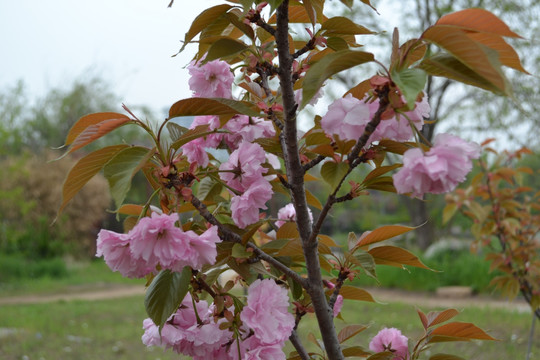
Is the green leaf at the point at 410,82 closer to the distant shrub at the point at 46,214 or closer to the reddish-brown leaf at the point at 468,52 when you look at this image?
the reddish-brown leaf at the point at 468,52

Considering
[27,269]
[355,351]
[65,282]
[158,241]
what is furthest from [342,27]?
[27,269]

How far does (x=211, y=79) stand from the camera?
80 centimetres

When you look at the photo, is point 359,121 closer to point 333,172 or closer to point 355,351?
point 333,172

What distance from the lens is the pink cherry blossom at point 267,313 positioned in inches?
27.4

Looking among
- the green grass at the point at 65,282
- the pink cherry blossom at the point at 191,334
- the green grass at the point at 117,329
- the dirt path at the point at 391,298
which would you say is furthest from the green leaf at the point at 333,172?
the green grass at the point at 65,282

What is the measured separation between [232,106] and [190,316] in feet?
1.02

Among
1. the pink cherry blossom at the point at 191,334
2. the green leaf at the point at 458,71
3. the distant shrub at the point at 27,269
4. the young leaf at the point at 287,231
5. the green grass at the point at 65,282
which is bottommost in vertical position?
A: the green grass at the point at 65,282

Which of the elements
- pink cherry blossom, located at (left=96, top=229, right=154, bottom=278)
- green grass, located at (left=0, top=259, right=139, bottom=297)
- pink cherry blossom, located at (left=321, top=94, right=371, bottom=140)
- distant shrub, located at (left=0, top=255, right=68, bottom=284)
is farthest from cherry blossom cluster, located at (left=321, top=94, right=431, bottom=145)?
distant shrub, located at (left=0, top=255, right=68, bottom=284)

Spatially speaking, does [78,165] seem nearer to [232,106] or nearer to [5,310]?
[232,106]

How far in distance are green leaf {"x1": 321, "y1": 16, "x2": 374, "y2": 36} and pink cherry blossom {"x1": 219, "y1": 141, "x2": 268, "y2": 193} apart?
0.19 m

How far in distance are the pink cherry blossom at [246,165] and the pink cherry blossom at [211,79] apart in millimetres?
111

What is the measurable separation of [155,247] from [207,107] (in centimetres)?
17

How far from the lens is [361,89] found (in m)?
0.66

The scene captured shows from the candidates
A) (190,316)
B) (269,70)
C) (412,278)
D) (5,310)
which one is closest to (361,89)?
(269,70)
